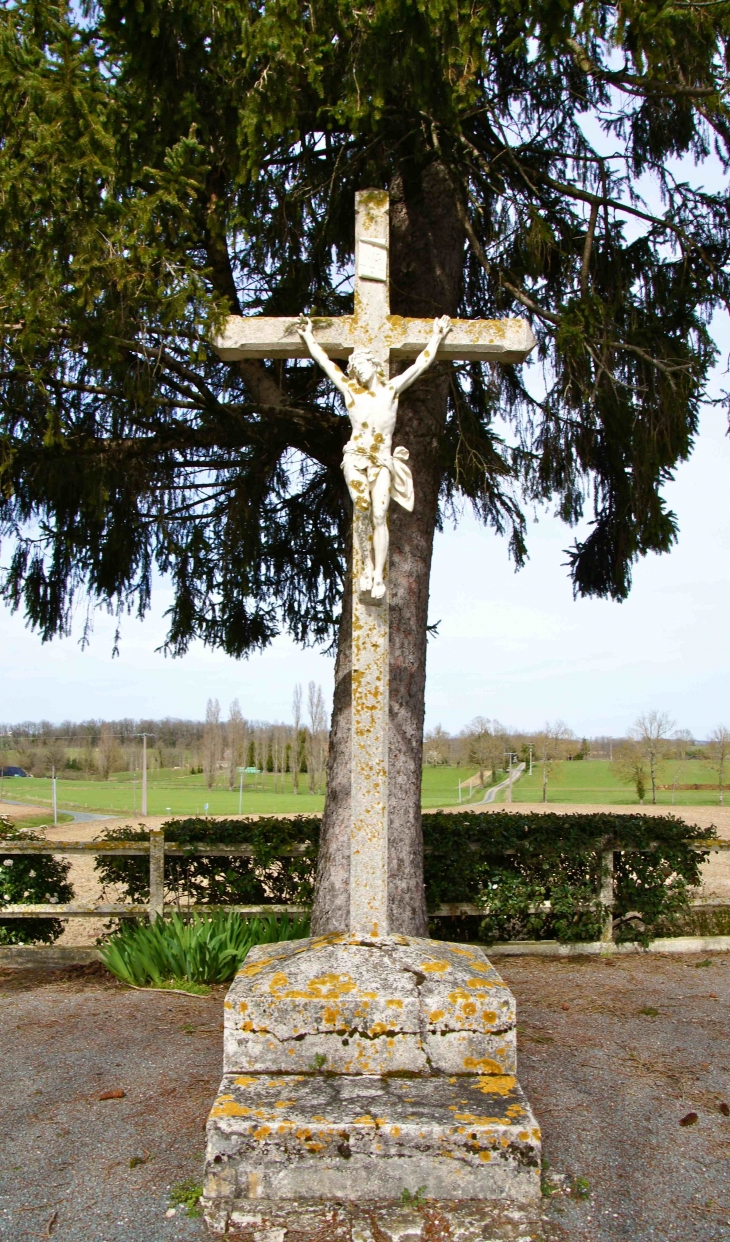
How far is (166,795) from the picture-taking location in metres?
31.4

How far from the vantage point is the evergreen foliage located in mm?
5055

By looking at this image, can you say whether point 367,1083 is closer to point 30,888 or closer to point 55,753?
point 30,888

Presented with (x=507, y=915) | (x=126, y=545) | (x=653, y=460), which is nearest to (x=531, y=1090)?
(x=507, y=915)

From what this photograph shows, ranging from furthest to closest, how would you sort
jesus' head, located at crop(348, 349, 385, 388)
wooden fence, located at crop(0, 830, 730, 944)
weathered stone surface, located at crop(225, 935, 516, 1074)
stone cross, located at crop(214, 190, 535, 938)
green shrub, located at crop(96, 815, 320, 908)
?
green shrub, located at crop(96, 815, 320, 908) → wooden fence, located at crop(0, 830, 730, 944) → jesus' head, located at crop(348, 349, 385, 388) → stone cross, located at crop(214, 190, 535, 938) → weathered stone surface, located at crop(225, 935, 516, 1074)

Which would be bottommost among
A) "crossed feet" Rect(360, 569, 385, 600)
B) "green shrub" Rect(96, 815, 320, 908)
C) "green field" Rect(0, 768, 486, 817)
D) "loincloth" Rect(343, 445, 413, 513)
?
"green field" Rect(0, 768, 486, 817)

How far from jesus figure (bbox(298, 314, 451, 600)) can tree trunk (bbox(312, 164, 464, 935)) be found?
2001 mm

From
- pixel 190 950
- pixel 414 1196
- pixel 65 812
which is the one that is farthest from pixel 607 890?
pixel 65 812

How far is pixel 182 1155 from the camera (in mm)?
3619

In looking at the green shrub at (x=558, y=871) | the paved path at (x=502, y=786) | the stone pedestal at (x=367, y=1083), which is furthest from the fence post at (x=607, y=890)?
the paved path at (x=502, y=786)

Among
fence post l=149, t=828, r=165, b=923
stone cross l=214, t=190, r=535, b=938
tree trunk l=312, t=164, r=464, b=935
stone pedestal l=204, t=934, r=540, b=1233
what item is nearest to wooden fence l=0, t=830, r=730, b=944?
fence post l=149, t=828, r=165, b=923

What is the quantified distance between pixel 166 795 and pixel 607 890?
1015 inches

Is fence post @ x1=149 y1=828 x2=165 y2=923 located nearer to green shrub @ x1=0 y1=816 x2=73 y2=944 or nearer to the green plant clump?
the green plant clump

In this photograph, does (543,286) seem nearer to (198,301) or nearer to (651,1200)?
(198,301)

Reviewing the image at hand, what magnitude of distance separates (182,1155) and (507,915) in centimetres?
403
